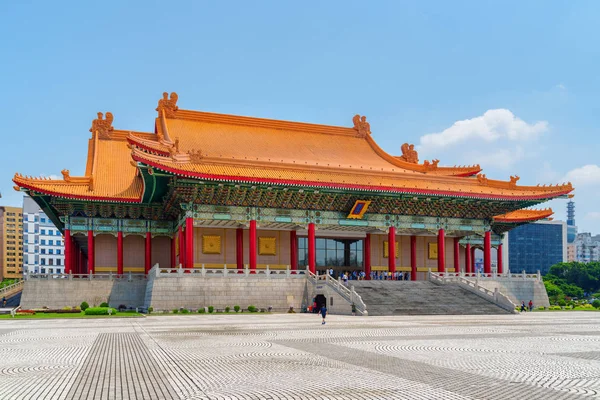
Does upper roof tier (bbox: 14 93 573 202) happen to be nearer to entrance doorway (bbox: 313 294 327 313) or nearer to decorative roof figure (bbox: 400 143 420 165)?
decorative roof figure (bbox: 400 143 420 165)

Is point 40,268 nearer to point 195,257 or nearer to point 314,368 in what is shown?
point 195,257

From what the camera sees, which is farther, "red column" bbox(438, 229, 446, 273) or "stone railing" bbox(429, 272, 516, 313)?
"red column" bbox(438, 229, 446, 273)

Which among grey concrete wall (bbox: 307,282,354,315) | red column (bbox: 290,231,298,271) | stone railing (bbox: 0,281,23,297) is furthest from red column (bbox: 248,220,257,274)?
stone railing (bbox: 0,281,23,297)

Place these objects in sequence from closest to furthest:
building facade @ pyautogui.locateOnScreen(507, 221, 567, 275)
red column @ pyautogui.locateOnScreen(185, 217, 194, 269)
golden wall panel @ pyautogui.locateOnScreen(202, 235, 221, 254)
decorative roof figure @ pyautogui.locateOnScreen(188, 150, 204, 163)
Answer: red column @ pyautogui.locateOnScreen(185, 217, 194, 269)
decorative roof figure @ pyautogui.locateOnScreen(188, 150, 204, 163)
golden wall panel @ pyautogui.locateOnScreen(202, 235, 221, 254)
building facade @ pyautogui.locateOnScreen(507, 221, 567, 275)

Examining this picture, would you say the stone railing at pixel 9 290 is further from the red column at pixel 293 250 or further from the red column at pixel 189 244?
the red column at pixel 293 250

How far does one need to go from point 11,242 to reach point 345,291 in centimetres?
11735

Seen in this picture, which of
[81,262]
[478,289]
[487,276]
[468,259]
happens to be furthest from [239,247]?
[81,262]

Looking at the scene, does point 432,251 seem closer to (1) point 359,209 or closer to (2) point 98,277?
(1) point 359,209

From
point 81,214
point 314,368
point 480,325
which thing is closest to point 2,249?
point 81,214

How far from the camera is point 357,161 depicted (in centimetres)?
5484

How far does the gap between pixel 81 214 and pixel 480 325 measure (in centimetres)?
3341

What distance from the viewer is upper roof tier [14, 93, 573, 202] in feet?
145

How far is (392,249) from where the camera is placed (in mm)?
48969

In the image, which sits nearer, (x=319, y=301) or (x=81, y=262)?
(x=319, y=301)
